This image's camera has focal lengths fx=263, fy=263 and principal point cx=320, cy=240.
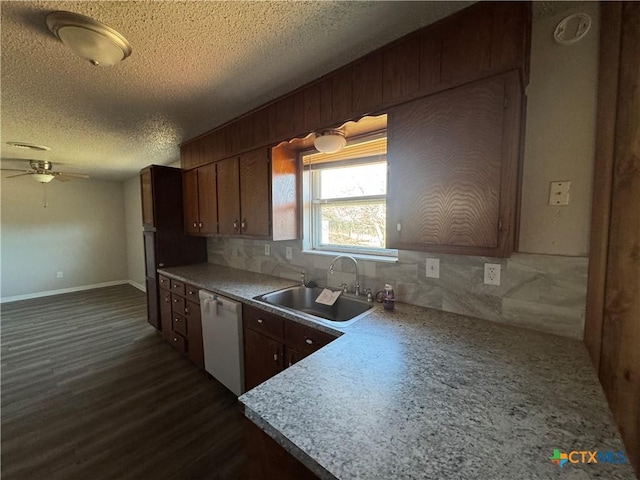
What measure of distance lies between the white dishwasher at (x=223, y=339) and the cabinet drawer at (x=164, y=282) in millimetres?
925

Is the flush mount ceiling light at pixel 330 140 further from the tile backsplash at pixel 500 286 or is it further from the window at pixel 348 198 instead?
the tile backsplash at pixel 500 286

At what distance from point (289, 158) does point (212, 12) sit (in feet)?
4.08

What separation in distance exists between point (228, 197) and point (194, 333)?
54.9 inches

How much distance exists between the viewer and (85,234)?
5629mm

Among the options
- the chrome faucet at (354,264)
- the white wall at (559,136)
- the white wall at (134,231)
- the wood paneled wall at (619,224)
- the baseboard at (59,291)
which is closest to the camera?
the wood paneled wall at (619,224)

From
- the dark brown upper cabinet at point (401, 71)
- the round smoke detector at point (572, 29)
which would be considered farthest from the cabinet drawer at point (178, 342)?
the round smoke detector at point (572, 29)

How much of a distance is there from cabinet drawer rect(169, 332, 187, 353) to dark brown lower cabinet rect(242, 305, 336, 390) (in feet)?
3.75

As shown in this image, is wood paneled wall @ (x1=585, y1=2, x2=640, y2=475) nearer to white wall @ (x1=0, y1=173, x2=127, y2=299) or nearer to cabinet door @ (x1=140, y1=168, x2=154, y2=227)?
cabinet door @ (x1=140, y1=168, x2=154, y2=227)

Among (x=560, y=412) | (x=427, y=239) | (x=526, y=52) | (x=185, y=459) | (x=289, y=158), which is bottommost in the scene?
(x=185, y=459)

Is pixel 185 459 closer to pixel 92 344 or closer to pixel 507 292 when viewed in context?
pixel 507 292

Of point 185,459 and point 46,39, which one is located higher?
point 46,39

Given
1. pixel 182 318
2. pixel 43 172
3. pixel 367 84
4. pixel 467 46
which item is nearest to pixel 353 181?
pixel 367 84

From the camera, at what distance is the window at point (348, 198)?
2.05 m

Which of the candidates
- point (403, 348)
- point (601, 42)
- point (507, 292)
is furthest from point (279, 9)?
point (507, 292)
